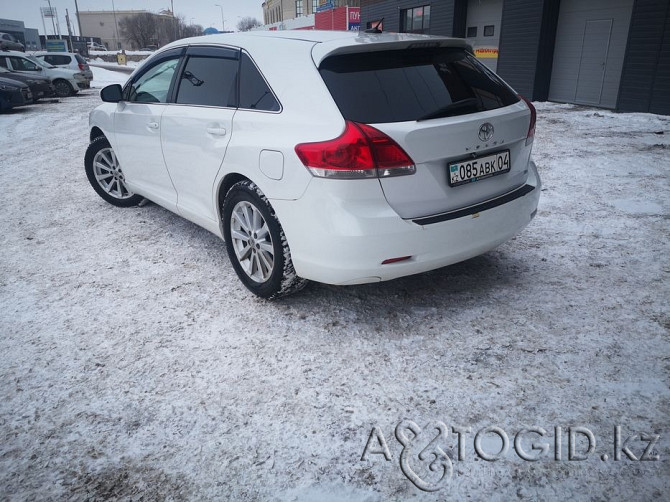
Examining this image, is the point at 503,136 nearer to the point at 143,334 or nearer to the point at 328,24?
the point at 143,334

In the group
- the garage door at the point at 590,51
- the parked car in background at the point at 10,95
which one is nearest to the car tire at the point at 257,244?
the garage door at the point at 590,51

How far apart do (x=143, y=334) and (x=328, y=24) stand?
41.5 m

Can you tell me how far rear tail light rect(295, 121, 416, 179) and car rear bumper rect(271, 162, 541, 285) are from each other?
56 mm

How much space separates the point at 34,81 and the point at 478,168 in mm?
19099

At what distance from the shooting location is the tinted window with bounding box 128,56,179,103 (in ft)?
13.4

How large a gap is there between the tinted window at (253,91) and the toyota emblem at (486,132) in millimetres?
1222

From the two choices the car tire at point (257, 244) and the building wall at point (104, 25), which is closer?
the car tire at point (257, 244)

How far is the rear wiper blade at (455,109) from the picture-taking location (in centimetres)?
267

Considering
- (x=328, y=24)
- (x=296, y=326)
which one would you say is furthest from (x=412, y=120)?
(x=328, y=24)

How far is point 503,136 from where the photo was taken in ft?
9.71

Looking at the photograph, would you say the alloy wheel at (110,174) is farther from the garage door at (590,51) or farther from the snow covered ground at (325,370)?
the garage door at (590,51)

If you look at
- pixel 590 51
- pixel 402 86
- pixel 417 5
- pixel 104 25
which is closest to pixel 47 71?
pixel 417 5

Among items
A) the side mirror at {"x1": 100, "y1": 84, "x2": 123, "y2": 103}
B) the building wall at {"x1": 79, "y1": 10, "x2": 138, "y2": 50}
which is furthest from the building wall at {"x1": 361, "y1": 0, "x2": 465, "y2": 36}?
the building wall at {"x1": 79, "y1": 10, "x2": 138, "y2": 50}

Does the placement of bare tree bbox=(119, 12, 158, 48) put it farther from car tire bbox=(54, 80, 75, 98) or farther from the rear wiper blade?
the rear wiper blade
